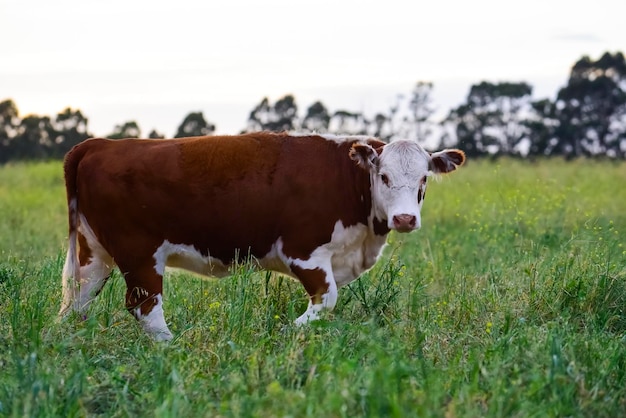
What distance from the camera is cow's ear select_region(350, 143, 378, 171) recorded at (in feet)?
22.4

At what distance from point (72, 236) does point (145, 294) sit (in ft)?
2.27

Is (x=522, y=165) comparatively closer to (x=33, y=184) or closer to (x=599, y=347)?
(x=33, y=184)

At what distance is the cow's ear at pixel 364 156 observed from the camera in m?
6.82

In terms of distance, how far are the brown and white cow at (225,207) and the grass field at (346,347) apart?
0.76ft

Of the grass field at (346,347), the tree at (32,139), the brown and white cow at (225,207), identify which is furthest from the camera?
the tree at (32,139)

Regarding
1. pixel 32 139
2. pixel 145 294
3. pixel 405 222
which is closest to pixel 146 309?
pixel 145 294

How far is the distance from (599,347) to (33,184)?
55.3 ft

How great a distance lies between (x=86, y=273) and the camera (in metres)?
6.93

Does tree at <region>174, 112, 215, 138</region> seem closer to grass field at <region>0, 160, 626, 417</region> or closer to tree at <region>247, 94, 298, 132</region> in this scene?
tree at <region>247, 94, 298, 132</region>

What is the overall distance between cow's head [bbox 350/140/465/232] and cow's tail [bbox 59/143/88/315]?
201 cm

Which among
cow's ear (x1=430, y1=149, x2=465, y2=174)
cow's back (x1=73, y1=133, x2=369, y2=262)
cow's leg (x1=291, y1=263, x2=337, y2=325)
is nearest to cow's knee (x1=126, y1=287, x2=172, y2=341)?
cow's back (x1=73, y1=133, x2=369, y2=262)

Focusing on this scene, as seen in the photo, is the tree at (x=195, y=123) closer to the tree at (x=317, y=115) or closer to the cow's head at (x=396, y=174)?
the tree at (x=317, y=115)

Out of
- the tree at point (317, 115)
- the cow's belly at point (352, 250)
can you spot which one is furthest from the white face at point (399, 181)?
the tree at point (317, 115)

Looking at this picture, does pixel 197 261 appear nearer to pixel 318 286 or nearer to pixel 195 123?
pixel 318 286
